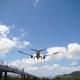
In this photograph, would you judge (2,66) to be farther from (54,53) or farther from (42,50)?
(54,53)

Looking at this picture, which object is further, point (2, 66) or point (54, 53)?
point (54, 53)

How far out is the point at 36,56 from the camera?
86.8 m

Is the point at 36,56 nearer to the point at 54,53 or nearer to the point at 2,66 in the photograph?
the point at 54,53

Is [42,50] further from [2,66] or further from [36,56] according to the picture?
[2,66]

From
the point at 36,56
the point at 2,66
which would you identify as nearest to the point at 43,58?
the point at 36,56

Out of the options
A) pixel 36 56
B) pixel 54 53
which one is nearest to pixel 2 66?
pixel 36 56

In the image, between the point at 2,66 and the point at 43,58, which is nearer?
the point at 2,66

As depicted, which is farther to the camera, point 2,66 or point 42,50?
point 42,50

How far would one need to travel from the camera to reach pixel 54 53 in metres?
90.9

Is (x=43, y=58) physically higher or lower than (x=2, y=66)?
higher

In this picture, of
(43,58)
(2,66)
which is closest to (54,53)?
(43,58)

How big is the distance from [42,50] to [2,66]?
66.4 feet

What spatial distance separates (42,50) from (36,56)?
3369 millimetres

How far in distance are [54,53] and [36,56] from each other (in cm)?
854
